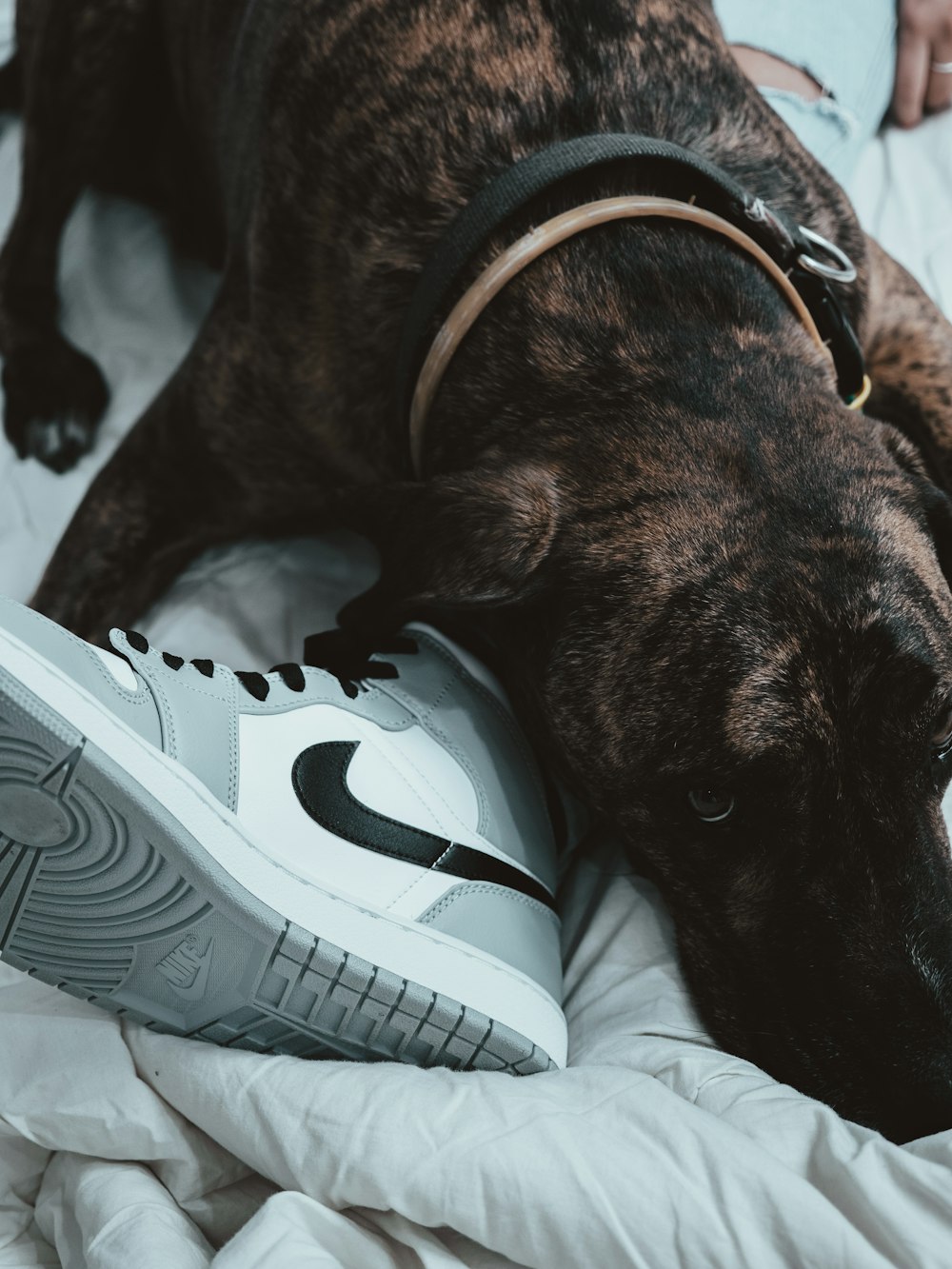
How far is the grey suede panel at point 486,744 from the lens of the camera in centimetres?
147

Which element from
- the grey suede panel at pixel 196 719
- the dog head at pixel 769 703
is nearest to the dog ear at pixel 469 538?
the dog head at pixel 769 703

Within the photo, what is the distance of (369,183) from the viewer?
1.70 m

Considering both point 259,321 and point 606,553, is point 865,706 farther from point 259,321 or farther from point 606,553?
point 259,321

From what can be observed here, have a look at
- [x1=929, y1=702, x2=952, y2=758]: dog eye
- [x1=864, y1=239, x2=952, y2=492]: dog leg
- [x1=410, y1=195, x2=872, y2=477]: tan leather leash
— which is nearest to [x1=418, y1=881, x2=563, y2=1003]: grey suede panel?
[x1=929, y1=702, x2=952, y2=758]: dog eye

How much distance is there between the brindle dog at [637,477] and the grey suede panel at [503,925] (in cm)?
15

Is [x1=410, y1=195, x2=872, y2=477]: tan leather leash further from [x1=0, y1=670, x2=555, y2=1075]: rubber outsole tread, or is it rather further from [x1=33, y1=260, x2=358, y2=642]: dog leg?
[x1=0, y1=670, x2=555, y2=1075]: rubber outsole tread

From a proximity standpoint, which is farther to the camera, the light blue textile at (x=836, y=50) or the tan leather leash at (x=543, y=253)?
the light blue textile at (x=836, y=50)

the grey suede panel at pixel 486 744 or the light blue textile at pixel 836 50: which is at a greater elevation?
the light blue textile at pixel 836 50

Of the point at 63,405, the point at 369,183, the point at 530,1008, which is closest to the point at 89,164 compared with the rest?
the point at 63,405

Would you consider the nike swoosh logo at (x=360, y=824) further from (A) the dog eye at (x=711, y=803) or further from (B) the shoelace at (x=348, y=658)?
(A) the dog eye at (x=711, y=803)

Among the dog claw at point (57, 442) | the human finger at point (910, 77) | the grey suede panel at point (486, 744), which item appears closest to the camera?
the grey suede panel at point (486, 744)

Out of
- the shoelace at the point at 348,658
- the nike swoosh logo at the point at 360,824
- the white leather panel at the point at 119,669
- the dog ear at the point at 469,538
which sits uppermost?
the dog ear at the point at 469,538

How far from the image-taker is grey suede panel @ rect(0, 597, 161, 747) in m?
1.11

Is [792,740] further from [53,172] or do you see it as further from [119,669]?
[53,172]
